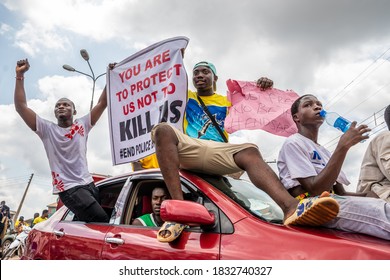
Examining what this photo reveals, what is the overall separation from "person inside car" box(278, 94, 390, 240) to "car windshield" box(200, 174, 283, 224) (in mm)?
185

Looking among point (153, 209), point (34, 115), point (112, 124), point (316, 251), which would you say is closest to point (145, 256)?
point (153, 209)

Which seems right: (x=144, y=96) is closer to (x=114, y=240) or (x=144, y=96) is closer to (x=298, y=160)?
(x=114, y=240)

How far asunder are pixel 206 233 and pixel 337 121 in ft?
4.14

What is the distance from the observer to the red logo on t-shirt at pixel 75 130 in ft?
12.2

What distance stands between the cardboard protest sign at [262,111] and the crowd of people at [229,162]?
0.13m

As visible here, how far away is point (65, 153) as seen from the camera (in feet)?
12.0

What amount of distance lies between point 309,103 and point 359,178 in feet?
2.20

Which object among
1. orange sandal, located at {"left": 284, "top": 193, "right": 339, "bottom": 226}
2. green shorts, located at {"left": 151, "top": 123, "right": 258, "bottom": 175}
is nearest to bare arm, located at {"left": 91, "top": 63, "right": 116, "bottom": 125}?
green shorts, located at {"left": 151, "top": 123, "right": 258, "bottom": 175}

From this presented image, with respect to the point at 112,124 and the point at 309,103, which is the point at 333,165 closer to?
the point at 309,103

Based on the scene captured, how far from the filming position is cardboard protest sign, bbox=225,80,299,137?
12.6ft

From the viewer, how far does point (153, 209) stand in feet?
9.61

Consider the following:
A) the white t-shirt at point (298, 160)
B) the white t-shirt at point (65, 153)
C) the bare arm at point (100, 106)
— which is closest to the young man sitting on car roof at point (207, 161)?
the white t-shirt at point (298, 160)

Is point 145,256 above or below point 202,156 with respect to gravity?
below

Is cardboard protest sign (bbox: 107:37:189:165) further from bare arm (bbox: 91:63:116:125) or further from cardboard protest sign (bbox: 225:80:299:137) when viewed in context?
cardboard protest sign (bbox: 225:80:299:137)
